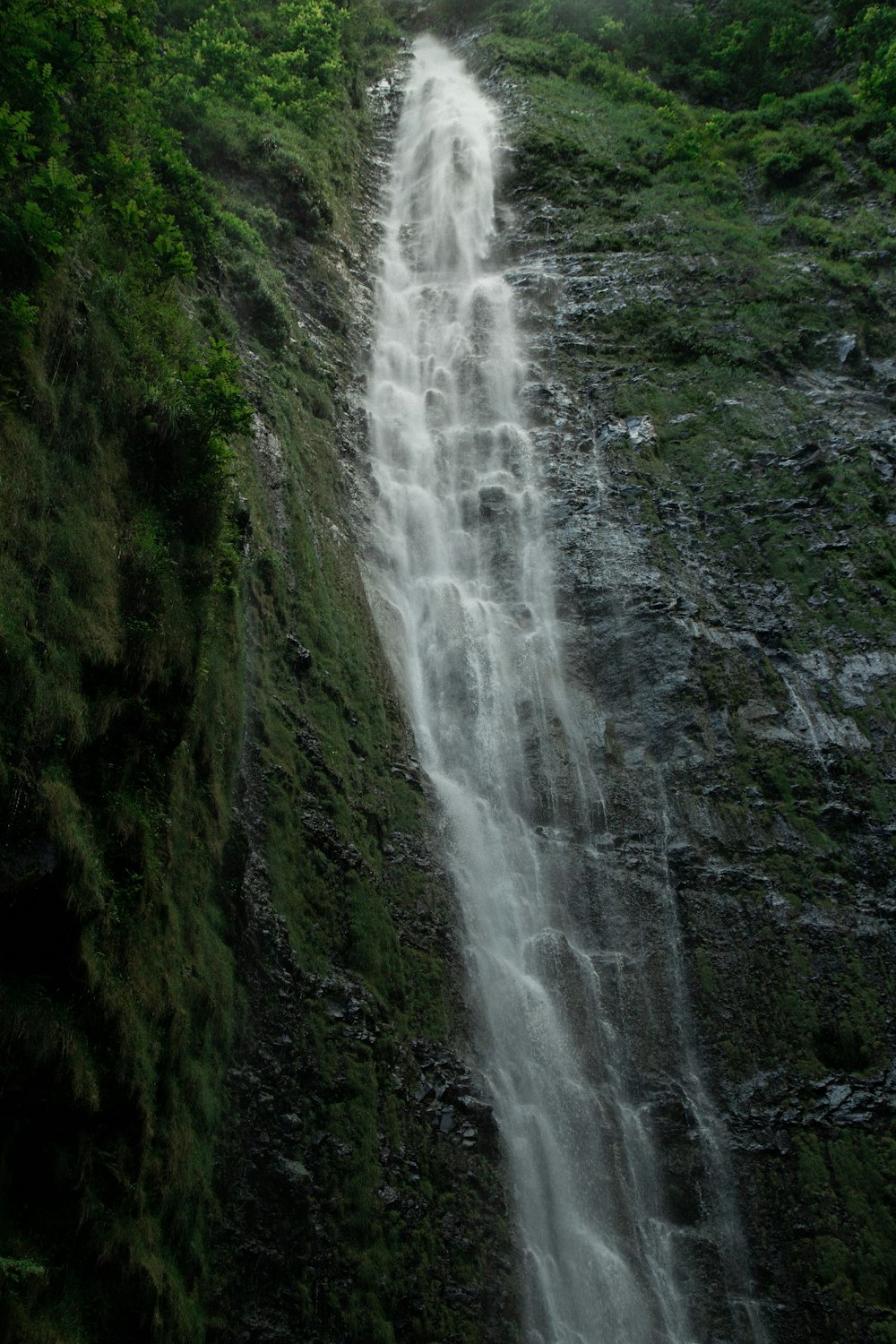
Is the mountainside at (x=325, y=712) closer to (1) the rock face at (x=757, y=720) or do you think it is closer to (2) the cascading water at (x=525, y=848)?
(1) the rock face at (x=757, y=720)

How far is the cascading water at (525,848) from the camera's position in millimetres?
10039

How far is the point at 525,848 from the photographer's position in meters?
13.2

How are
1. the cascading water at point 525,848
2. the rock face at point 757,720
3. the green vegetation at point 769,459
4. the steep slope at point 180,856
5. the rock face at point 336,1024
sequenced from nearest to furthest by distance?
the steep slope at point 180,856, the rock face at point 336,1024, the cascading water at point 525,848, the rock face at point 757,720, the green vegetation at point 769,459

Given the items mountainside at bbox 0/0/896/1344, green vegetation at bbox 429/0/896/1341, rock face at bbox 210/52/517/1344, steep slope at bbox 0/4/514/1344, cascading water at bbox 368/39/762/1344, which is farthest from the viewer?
green vegetation at bbox 429/0/896/1341

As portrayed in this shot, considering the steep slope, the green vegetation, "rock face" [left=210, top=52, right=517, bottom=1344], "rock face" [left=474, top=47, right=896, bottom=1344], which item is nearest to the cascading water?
"rock face" [left=474, top=47, right=896, bottom=1344]

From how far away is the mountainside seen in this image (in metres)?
6.16

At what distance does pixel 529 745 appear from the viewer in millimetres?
14227

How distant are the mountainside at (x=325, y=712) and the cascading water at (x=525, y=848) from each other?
0.39 m

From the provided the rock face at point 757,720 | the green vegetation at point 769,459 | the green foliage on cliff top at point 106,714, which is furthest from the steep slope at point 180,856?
the green vegetation at point 769,459

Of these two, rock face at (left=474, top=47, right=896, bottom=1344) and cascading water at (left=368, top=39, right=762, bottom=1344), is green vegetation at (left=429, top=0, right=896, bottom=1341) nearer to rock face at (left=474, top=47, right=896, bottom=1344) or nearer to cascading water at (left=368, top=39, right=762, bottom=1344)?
rock face at (left=474, top=47, right=896, bottom=1344)

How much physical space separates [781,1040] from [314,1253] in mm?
6610

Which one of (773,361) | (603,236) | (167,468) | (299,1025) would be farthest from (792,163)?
(299,1025)

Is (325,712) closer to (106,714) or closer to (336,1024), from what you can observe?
(336,1024)

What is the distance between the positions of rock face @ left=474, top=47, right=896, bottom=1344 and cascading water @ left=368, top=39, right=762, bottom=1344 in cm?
35
